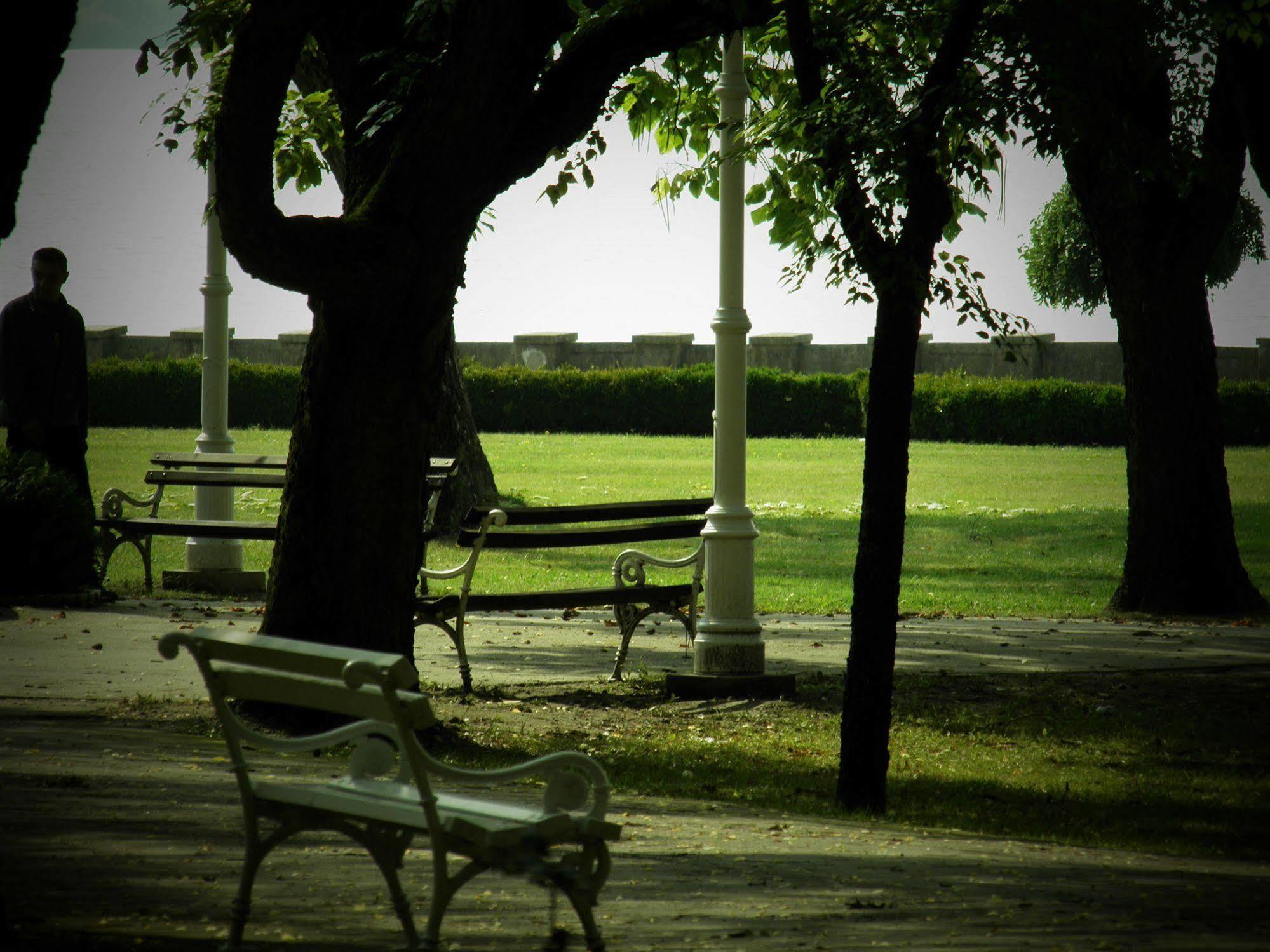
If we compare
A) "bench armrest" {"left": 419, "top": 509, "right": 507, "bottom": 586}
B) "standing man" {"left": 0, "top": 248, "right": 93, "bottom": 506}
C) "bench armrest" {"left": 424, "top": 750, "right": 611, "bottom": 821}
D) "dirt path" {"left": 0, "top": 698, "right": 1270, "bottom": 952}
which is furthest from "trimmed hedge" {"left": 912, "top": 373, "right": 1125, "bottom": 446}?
"bench armrest" {"left": 424, "top": 750, "right": 611, "bottom": 821}

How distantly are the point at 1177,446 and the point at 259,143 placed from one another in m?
8.10

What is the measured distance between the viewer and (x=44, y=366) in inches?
418

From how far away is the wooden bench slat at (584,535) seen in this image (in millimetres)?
8414

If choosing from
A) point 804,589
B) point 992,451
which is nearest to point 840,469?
point 992,451

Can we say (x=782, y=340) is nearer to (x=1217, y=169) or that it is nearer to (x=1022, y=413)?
(x=1022, y=413)

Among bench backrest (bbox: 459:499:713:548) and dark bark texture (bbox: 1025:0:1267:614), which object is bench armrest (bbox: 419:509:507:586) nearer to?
bench backrest (bbox: 459:499:713:548)

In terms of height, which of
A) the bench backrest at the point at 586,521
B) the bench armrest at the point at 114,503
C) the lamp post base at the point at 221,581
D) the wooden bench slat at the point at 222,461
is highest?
the wooden bench slat at the point at 222,461

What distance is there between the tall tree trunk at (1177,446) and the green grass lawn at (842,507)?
0.94 metres

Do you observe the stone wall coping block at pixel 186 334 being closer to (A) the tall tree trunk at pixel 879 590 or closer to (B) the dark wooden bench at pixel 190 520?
(B) the dark wooden bench at pixel 190 520

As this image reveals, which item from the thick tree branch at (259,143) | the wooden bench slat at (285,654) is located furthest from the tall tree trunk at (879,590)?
the wooden bench slat at (285,654)

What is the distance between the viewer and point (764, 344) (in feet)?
154

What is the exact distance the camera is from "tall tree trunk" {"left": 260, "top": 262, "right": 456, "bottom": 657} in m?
6.66

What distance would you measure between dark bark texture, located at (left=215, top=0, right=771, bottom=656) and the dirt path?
4.61 feet

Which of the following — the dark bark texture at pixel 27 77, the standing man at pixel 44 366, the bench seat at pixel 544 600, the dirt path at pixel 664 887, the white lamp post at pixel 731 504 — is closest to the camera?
the dirt path at pixel 664 887
